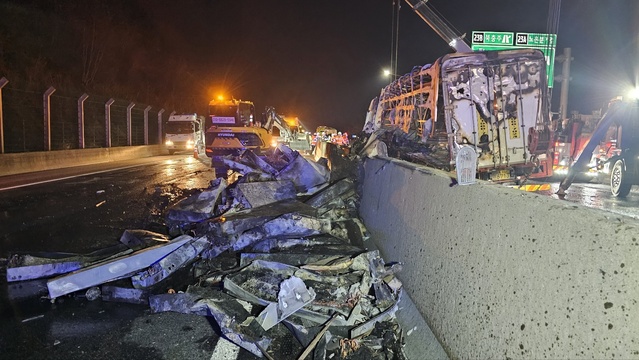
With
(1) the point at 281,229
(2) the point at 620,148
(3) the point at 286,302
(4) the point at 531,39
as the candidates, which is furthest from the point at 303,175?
(4) the point at 531,39

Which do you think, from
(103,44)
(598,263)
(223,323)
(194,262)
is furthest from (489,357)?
(103,44)

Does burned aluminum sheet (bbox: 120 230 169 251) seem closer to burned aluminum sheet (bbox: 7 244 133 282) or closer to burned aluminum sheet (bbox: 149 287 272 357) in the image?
burned aluminum sheet (bbox: 7 244 133 282)

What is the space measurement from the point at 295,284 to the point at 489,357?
1.80m

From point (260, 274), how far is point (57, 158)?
1742cm

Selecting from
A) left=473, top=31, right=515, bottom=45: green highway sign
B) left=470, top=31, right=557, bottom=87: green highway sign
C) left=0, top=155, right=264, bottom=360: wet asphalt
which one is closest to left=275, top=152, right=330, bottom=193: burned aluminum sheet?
left=0, top=155, right=264, bottom=360: wet asphalt

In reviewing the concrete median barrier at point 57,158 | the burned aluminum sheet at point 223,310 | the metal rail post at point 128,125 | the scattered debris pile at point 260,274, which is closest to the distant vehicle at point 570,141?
the scattered debris pile at point 260,274

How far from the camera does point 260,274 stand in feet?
14.1

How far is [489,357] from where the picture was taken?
2373 millimetres

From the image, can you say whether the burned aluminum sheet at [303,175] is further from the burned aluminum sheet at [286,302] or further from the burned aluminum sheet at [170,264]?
the burned aluminum sheet at [286,302]

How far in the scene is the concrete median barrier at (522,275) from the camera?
1741mm

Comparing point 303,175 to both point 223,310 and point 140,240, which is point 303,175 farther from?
point 223,310

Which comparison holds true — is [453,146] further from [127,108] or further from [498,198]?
[127,108]

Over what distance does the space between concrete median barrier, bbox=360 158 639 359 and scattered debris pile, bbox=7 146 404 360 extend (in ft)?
1.82

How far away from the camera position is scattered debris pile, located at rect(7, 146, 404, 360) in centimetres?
346
